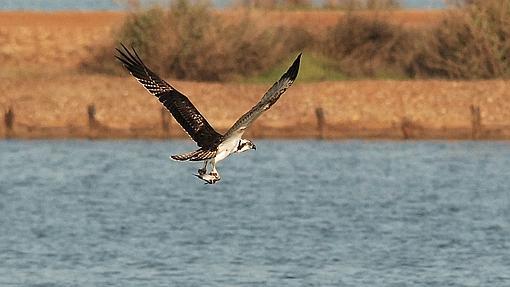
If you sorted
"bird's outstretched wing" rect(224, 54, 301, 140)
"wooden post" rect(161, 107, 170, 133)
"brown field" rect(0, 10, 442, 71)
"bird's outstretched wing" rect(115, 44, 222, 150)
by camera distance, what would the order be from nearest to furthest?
"bird's outstretched wing" rect(224, 54, 301, 140) → "bird's outstretched wing" rect(115, 44, 222, 150) → "wooden post" rect(161, 107, 170, 133) → "brown field" rect(0, 10, 442, 71)

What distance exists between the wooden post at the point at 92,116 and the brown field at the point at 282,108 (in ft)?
0.12

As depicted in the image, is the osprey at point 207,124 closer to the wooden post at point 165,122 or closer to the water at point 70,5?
the wooden post at point 165,122

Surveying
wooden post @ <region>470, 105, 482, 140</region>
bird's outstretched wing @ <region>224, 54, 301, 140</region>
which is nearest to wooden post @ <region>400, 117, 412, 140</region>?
wooden post @ <region>470, 105, 482, 140</region>

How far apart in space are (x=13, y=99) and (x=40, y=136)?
1.26 meters

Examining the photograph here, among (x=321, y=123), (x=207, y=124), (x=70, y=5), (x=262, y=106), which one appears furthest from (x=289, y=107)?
(x=70, y=5)

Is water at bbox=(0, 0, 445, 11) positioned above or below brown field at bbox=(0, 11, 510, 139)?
above

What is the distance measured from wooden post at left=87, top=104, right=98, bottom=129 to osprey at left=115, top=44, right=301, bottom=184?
23.6m

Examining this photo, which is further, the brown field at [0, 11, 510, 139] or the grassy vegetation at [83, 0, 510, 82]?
the grassy vegetation at [83, 0, 510, 82]

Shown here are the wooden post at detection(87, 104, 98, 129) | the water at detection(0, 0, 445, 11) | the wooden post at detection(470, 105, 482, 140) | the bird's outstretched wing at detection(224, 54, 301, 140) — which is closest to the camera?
the bird's outstretched wing at detection(224, 54, 301, 140)

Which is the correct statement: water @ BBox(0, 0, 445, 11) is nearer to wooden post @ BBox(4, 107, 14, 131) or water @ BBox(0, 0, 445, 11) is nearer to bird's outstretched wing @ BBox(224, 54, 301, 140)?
wooden post @ BBox(4, 107, 14, 131)

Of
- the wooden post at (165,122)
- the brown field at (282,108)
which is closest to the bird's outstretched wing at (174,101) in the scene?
the brown field at (282,108)

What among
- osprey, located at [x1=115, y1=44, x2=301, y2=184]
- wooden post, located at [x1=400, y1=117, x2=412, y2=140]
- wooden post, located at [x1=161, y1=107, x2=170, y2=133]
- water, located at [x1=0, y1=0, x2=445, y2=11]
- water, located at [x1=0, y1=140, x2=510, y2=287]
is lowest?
water, located at [x1=0, y1=140, x2=510, y2=287]

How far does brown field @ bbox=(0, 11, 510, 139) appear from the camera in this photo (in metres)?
41.9

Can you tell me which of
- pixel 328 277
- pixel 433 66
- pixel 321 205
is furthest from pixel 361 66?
pixel 328 277
